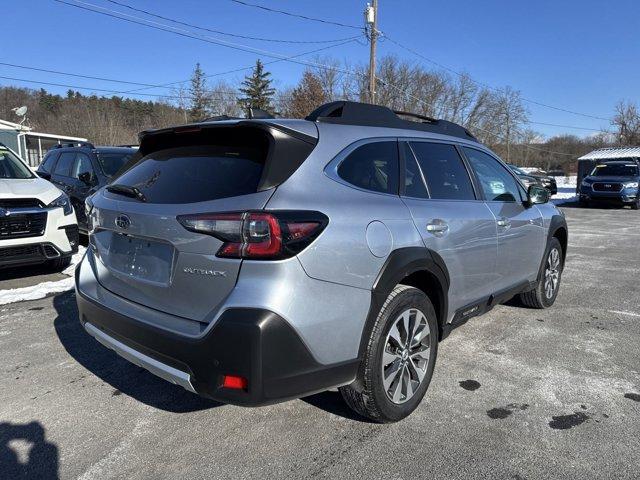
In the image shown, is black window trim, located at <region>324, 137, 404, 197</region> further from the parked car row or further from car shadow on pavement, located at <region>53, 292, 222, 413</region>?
the parked car row

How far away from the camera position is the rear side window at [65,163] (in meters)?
9.50

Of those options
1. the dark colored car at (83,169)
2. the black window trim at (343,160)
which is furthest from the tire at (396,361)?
the dark colored car at (83,169)

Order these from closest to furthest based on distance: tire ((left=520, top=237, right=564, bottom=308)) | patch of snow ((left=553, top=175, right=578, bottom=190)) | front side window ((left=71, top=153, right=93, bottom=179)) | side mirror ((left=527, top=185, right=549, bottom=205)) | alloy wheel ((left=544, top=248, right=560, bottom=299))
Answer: side mirror ((left=527, top=185, right=549, bottom=205))
tire ((left=520, top=237, right=564, bottom=308))
alloy wheel ((left=544, top=248, right=560, bottom=299))
front side window ((left=71, top=153, right=93, bottom=179))
patch of snow ((left=553, top=175, right=578, bottom=190))

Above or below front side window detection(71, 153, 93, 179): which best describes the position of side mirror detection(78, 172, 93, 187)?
below

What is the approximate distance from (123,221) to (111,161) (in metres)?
6.96

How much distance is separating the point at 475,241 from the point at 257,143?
1834 mm

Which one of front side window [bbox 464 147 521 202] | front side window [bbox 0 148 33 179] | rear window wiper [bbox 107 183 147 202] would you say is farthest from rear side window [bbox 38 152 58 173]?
front side window [bbox 464 147 521 202]

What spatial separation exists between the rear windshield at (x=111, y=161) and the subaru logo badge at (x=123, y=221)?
6.51m

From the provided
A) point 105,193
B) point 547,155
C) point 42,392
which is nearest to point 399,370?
point 105,193

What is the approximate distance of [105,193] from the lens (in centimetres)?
317

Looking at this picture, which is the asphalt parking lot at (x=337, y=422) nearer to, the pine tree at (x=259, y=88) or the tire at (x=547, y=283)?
the tire at (x=547, y=283)

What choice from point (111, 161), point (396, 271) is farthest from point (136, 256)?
point (111, 161)

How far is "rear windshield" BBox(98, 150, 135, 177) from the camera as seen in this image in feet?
29.0

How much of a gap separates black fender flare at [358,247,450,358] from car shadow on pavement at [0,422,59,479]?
169cm
